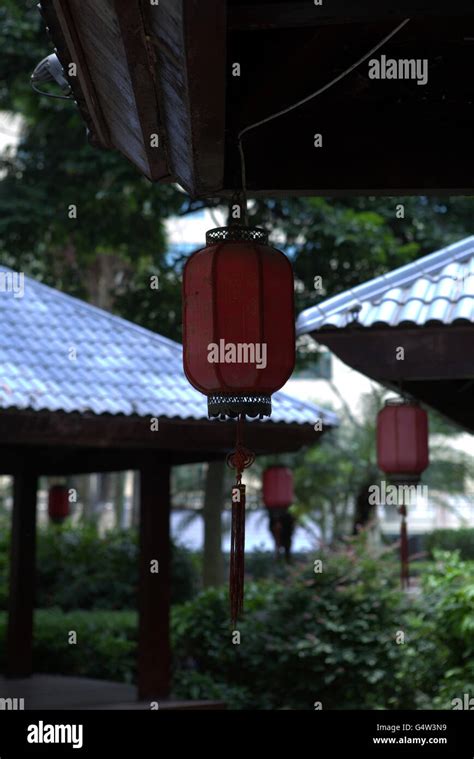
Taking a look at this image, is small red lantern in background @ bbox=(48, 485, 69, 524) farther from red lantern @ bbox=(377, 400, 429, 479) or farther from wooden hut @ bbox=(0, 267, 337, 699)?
red lantern @ bbox=(377, 400, 429, 479)

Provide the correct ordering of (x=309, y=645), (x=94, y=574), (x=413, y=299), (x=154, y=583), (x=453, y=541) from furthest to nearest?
(x=453, y=541), (x=94, y=574), (x=309, y=645), (x=154, y=583), (x=413, y=299)

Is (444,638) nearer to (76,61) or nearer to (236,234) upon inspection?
(236,234)

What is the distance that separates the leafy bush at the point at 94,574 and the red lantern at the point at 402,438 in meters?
9.07

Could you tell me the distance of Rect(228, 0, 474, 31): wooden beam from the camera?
3.07 metres

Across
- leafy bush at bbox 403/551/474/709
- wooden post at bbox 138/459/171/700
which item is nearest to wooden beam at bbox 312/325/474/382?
leafy bush at bbox 403/551/474/709

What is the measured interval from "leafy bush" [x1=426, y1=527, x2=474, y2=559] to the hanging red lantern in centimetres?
2153

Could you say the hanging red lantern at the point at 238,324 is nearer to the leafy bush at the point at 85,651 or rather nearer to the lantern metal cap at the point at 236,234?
the lantern metal cap at the point at 236,234

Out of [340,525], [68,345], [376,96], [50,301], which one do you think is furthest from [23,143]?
[376,96]

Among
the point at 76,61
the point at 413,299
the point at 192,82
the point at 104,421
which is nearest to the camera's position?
the point at 192,82

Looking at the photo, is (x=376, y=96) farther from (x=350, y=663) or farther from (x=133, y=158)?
(x=350, y=663)

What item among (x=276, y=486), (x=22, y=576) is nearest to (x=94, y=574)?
(x=276, y=486)

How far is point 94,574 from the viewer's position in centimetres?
1762

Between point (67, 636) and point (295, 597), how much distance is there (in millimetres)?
2958

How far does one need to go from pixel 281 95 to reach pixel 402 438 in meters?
4.64
